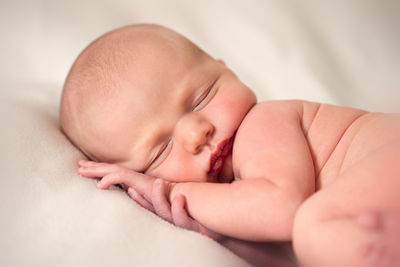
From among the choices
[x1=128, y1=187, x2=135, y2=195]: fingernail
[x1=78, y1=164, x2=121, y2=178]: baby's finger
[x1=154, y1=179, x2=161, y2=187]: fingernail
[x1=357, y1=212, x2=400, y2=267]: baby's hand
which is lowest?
[x1=128, y1=187, x2=135, y2=195]: fingernail

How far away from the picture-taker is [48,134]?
3.78 ft

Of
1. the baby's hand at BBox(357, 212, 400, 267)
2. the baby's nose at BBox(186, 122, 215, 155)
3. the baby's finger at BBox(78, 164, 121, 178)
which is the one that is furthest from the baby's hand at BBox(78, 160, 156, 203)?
the baby's hand at BBox(357, 212, 400, 267)

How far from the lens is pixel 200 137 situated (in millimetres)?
1014

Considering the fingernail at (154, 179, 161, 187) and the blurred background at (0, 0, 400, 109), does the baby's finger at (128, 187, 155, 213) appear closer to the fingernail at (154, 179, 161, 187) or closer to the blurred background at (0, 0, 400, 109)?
the fingernail at (154, 179, 161, 187)

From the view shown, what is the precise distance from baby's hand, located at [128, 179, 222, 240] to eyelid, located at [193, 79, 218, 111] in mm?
225

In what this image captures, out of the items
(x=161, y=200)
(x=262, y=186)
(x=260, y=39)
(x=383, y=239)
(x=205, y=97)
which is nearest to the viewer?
(x=383, y=239)

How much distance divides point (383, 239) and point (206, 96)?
0.63 m

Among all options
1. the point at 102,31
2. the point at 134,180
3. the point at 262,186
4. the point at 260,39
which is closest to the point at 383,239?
the point at 262,186

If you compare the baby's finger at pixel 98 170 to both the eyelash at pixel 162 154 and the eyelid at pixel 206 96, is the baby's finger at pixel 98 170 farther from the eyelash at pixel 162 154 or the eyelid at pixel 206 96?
the eyelid at pixel 206 96

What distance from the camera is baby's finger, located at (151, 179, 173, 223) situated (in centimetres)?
98

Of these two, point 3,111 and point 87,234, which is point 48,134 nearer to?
point 3,111

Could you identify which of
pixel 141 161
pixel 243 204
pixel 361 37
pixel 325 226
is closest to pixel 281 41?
pixel 361 37

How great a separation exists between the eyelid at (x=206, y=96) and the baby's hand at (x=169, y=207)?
23cm

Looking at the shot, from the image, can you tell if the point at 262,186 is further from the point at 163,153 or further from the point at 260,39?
the point at 260,39
